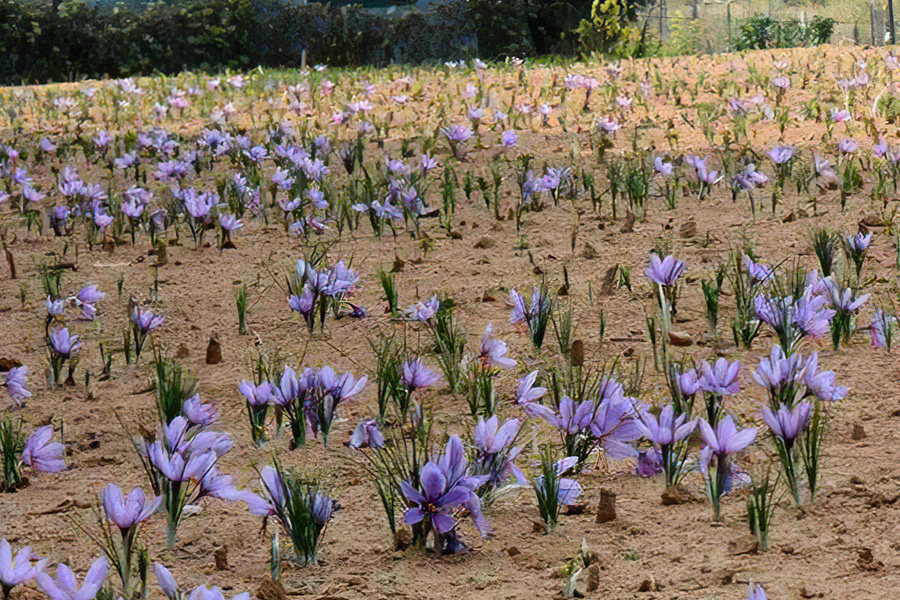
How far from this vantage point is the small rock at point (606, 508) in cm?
183

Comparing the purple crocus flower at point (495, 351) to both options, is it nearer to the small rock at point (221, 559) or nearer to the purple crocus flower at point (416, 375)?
the purple crocus flower at point (416, 375)

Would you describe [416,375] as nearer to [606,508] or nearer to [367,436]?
[367,436]

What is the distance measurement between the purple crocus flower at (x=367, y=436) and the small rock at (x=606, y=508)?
0.53 meters

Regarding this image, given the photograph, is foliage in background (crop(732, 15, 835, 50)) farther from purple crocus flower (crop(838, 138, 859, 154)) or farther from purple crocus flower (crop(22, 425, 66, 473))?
purple crocus flower (crop(22, 425, 66, 473))

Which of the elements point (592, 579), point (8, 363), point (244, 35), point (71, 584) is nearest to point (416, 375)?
point (592, 579)

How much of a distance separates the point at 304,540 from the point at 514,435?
0.50m

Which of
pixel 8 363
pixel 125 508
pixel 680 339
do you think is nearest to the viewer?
pixel 125 508

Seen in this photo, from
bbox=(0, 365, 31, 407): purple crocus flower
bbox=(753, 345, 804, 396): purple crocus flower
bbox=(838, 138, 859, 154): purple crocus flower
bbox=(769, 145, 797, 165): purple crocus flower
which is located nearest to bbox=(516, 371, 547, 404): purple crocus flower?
bbox=(753, 345, 804, 396): purple crocus flower

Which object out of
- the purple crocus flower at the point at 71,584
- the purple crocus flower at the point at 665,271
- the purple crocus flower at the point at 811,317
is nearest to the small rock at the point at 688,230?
the purple crocus flower at the point at 665,271

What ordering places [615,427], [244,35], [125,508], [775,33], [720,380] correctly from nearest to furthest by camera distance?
1. [125,508]
2. [615,427]
3. [720,380]
4. [244,35]
5. [775,33]

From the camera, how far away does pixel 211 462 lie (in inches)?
70.4

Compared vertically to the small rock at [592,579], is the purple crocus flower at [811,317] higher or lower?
higher

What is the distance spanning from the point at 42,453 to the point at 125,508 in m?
0.61

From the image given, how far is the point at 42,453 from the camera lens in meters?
2.10
